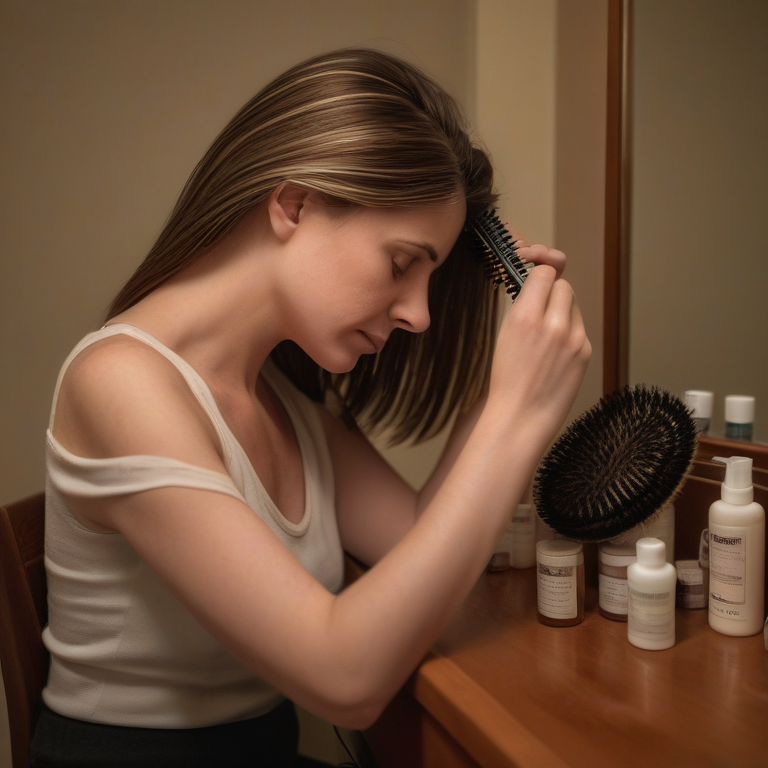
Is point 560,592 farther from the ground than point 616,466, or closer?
closer

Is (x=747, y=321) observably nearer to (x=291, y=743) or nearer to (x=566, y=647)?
(x=566, y=647)

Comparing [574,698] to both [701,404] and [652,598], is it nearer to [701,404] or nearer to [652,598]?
[652,598]

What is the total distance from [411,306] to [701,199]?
1.48 feet

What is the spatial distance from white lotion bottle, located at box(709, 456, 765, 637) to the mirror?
0.18m

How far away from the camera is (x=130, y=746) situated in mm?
666

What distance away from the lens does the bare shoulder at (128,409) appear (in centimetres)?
54

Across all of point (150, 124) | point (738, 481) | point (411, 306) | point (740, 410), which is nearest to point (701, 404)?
point (740, 410)

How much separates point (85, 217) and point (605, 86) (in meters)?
0.82

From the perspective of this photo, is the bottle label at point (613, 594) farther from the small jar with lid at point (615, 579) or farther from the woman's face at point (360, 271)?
the woman's face at point (360, 271)

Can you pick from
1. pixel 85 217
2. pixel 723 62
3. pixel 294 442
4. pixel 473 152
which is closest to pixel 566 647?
pixel 294 442

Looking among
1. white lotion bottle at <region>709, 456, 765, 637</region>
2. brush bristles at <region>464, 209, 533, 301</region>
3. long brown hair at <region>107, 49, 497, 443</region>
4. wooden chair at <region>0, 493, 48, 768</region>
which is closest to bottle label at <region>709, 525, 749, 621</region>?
white lotion bottle at <region>709, 456, 765, 637</region>

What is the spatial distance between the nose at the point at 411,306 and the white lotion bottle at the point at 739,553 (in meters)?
0.32

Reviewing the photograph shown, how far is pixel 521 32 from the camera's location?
44.3 inches

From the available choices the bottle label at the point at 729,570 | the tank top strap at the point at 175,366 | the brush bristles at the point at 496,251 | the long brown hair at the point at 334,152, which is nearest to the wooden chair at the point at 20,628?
the tank top strap at the point at 175,366
